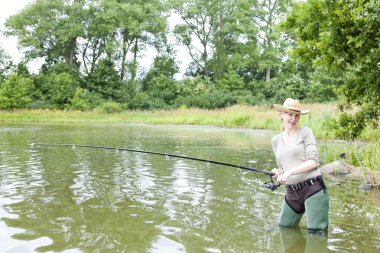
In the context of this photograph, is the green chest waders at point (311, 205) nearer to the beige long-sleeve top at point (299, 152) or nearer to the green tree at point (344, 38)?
the beige long-sleeve top at point (299, 152)

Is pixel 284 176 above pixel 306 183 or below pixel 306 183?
above

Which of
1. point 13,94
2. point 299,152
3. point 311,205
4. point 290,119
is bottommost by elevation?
point 311,205

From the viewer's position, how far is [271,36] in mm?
50844

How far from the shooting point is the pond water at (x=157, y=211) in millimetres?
4801

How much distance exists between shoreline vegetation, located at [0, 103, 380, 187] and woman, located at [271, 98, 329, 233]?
3790mm

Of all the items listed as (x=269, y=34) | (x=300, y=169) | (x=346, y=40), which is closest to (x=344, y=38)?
(x=346, y=40)

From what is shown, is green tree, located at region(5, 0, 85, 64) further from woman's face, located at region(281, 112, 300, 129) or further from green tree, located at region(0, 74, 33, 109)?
woman's face, located at region(281, 112, 300, 129)

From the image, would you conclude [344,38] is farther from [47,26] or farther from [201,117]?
[47,26]

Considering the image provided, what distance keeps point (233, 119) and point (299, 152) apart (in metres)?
23.0

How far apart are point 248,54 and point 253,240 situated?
4903 cm

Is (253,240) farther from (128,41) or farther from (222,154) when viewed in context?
(128,41)

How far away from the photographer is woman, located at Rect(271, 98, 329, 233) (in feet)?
15.9

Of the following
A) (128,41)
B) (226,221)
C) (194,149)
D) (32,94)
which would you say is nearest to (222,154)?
(194,149)

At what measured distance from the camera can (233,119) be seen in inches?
1096
